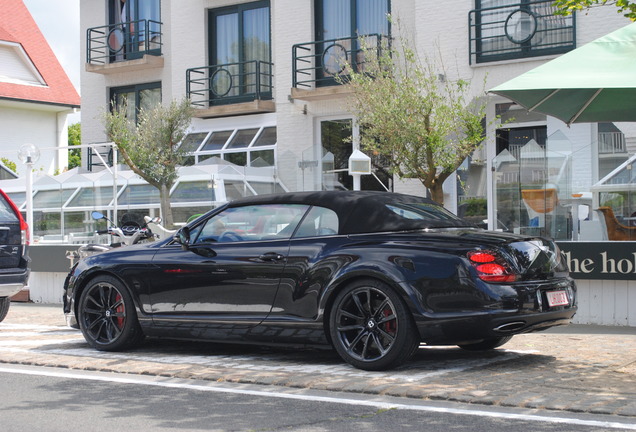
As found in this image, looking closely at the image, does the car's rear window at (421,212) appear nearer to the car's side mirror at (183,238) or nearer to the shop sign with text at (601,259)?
the car's side mirror at (183,238)

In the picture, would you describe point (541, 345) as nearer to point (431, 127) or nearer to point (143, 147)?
point (431, 127)

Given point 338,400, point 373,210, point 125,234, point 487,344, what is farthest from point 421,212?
point 125,234

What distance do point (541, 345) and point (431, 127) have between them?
567 cm

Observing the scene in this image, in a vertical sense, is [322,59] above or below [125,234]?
above

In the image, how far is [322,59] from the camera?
69.6ft

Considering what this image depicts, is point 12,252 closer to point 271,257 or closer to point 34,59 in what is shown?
point 271,257

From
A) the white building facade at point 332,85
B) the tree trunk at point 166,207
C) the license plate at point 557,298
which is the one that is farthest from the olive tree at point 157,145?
the license plate at point 557,298

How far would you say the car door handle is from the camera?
791 cm

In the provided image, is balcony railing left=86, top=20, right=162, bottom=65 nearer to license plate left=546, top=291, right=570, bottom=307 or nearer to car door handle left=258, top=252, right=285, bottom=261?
car door handle left=258, top=252, right=285, bottom=261

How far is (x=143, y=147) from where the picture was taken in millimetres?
18312

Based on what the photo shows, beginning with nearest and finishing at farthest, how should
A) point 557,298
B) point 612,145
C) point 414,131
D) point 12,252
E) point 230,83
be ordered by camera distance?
point 557,298, point 12,252, point 612,145, point 414,131, point 230,83

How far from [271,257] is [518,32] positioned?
1196 centimetres

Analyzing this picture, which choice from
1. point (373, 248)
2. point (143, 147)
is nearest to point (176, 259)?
point (373, 248)

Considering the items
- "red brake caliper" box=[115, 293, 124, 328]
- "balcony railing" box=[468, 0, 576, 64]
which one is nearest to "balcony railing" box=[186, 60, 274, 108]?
"balcony railing" box=[468, 0, 576, 64]
